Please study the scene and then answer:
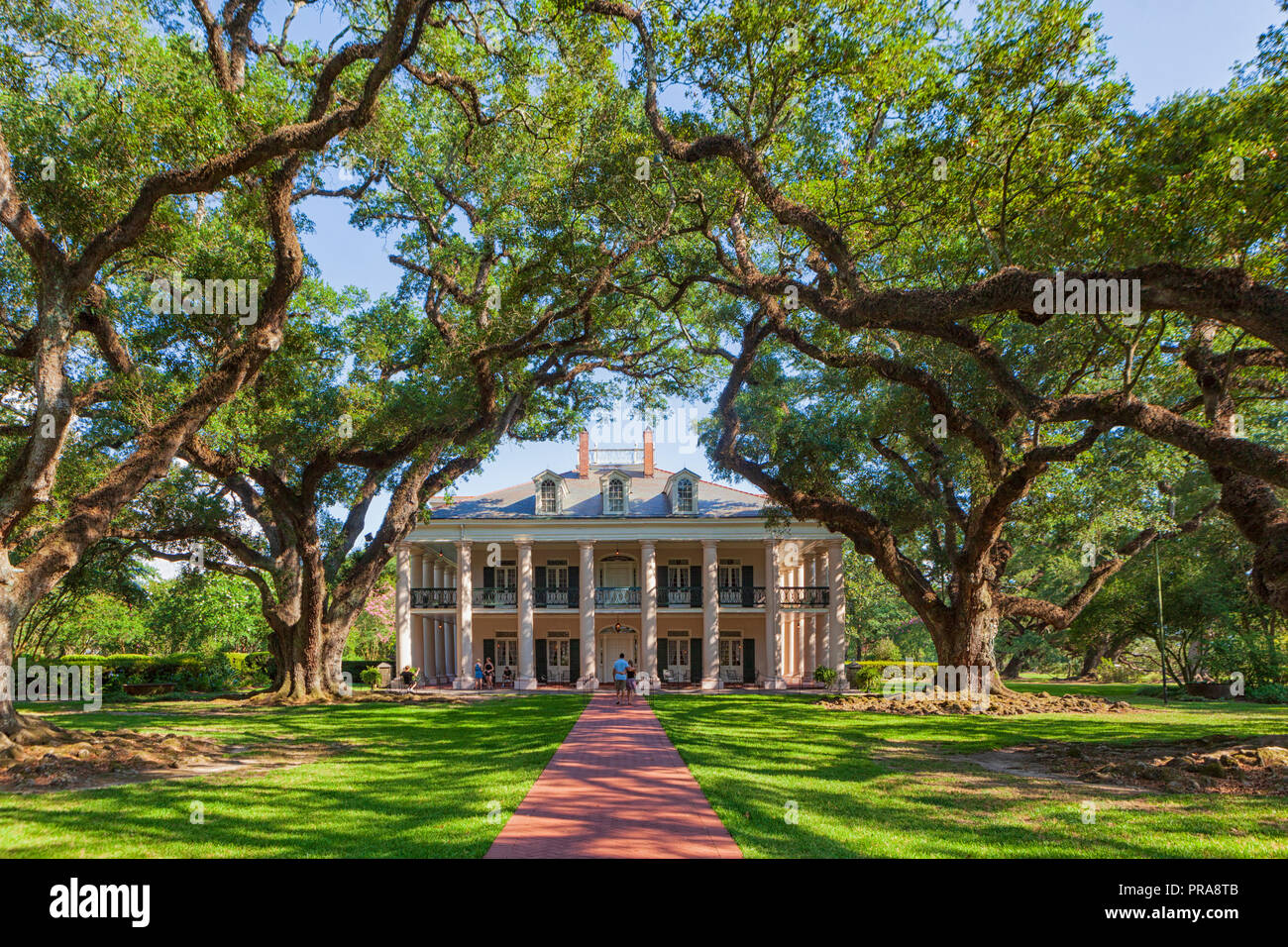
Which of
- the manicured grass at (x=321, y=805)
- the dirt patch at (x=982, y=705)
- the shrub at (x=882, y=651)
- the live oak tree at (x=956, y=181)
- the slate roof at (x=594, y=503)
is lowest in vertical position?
the shrub at (x=882, y=651)

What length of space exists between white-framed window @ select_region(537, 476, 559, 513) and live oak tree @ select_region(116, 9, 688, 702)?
22.5ft

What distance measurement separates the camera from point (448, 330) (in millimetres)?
18625

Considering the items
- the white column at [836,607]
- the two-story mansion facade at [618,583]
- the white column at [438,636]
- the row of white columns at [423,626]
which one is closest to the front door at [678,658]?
the two-story mansion facade at [618,583]

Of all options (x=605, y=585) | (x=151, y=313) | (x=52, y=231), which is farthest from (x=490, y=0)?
(x=605, y=585)

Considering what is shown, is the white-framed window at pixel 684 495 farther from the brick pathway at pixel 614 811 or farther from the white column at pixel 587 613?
the brick pathway at pixel 614 811

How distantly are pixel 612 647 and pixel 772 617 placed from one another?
7.18m

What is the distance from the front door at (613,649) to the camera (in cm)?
3152

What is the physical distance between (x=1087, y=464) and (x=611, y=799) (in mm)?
16359

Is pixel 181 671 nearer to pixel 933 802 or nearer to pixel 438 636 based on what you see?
pixel 438 636

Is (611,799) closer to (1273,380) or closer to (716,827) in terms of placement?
(716,827)

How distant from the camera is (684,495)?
29391 millimetres

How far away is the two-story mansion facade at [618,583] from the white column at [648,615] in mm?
54

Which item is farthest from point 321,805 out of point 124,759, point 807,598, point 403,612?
point 807,598

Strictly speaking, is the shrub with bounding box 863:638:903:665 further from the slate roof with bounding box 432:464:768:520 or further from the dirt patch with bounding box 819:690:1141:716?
the dirt patch with bounding box 819:690:1141:716
